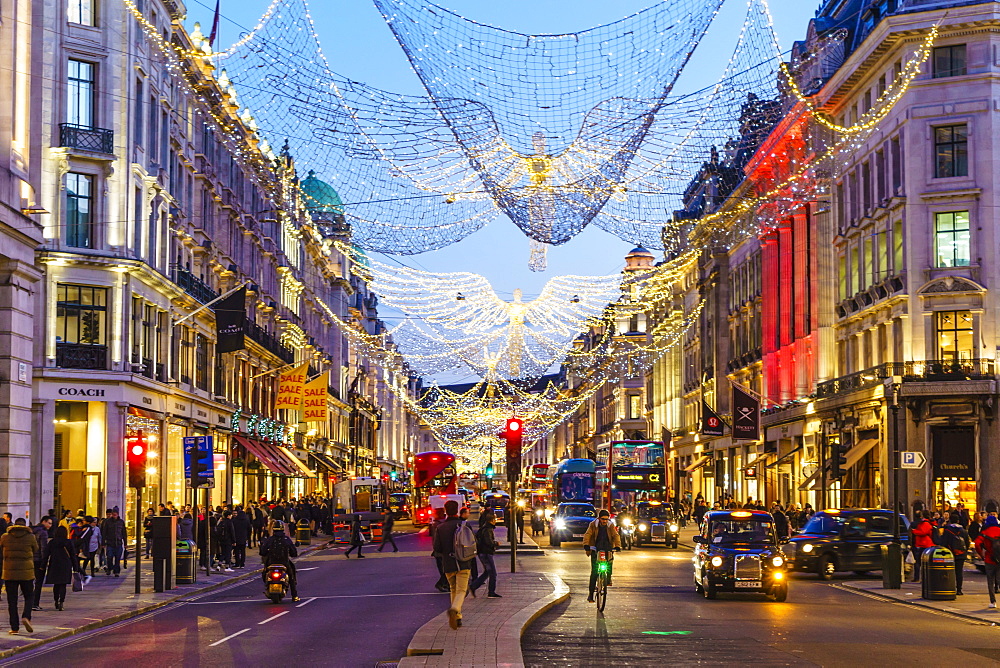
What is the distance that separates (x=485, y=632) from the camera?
1936cm

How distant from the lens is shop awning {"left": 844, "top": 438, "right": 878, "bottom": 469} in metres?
52.7

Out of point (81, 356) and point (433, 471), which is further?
point (433, 471)

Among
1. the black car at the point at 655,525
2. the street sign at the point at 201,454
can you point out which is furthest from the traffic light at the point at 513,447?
the black car at the point at 655,525

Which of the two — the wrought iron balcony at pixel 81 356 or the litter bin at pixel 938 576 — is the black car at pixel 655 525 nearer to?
the wrought iron balcony at pixel 81 356

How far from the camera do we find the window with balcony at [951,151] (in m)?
49.7

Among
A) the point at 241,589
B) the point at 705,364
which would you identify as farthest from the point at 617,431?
the point at 241,589

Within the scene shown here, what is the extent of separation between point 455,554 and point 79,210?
85.1ft

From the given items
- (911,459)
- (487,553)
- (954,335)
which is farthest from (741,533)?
(954,335)

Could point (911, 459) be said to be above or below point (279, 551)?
above

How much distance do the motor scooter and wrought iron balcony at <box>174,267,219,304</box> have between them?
26.3 m

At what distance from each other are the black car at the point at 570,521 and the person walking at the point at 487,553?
2270 cm

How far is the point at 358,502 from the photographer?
7262 centimetres

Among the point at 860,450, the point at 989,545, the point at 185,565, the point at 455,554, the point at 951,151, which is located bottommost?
the point at 185,565

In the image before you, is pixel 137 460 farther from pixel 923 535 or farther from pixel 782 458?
pixel 782 458
